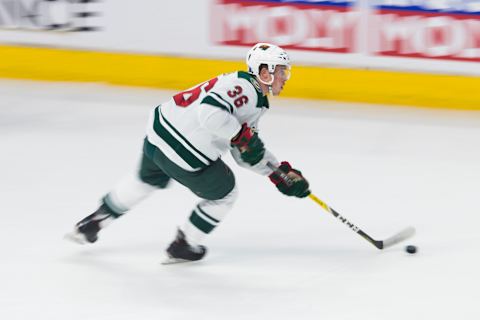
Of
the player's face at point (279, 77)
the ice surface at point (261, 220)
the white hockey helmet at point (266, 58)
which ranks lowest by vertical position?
the ice surface at point (261, 220)

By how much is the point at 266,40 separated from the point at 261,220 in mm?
2218

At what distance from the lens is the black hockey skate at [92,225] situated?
421cm

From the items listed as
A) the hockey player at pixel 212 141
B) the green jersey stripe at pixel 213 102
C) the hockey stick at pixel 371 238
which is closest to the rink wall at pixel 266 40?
the hockey stick at pixel 371 238

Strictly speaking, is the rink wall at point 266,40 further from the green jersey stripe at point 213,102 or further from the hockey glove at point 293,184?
the green jersey stripe at point 213,102

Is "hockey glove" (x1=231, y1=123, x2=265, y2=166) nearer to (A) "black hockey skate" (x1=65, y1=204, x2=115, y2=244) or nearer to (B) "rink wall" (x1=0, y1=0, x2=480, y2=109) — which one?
(A) "black hockey skate" (x1=65, y1=204, x2=115, y2=244)

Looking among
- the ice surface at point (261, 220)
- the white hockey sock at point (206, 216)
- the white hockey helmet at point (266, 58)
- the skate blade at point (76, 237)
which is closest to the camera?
the ice surface at point (261, 220)

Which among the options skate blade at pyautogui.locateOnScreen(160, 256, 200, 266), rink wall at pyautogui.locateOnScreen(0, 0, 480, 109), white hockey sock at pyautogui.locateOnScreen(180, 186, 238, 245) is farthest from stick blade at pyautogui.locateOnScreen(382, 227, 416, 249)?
rink wall at pyautogui.locateOnScreen(0, 0, 480, 109)

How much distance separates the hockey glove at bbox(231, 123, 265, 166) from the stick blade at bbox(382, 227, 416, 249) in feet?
2.43

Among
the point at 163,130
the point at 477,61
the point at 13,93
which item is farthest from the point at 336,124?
the point at 163,130

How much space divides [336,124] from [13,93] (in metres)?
2.05

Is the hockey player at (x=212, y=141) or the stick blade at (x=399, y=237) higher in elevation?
the hockey player at (x=212, y=141)

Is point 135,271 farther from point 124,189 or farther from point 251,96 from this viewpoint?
point 251,96

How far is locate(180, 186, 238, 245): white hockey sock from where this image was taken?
4031 mm

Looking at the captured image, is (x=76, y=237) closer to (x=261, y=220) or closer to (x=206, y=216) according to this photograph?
(x=206, y=216)
